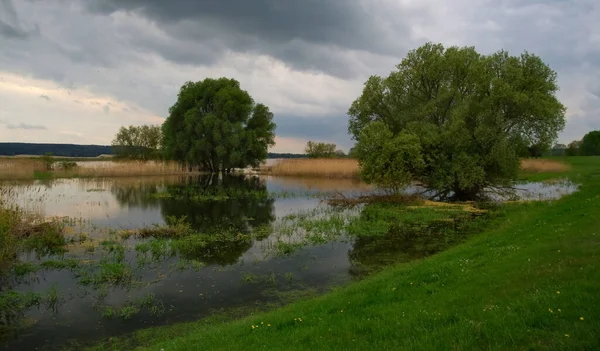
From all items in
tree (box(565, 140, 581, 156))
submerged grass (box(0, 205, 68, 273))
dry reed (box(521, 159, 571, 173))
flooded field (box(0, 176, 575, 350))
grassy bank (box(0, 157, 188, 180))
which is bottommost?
flooded field (box(0, 176, 575, 350))

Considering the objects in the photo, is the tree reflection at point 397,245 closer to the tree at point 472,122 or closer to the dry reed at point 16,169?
the tree at point 472,122

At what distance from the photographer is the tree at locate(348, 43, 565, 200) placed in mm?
31031

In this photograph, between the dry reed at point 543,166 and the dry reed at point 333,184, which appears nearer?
the dry reed at point 333,184

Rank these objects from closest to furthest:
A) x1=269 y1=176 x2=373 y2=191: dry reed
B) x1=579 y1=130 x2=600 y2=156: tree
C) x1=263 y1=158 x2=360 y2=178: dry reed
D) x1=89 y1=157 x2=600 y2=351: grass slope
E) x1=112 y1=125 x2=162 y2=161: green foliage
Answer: x1=89 y1=157 x2=600 y2=351: grass slope < x1=269 y1=176 x2=373 y2=191: dry reed < x1=263 y1=158 x2=360 y2=178: dry reed < x1=112 y1=125 x2=162 y2=161: green foliage < x1=579 y1=130 x2=600 y2=156: tree

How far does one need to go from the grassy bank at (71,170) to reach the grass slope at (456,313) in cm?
4485

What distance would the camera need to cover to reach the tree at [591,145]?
101 metres


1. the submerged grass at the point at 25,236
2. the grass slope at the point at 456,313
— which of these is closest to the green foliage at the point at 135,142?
the submerged grass at the point at 25,236

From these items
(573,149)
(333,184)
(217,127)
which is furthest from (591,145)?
(217,127)

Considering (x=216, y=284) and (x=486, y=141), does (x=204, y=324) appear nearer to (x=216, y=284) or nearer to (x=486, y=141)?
(x=216, y=284)

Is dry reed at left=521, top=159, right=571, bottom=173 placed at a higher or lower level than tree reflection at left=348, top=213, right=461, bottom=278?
higher

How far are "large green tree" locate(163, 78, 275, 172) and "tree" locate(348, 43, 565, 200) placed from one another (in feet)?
116

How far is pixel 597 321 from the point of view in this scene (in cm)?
531

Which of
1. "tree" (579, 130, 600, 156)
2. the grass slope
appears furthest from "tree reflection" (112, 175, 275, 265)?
"tree" (579, 130, 600, 156)

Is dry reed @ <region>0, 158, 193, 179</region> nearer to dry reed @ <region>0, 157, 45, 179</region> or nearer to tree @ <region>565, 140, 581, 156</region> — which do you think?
dry reed @ <region>0, 157, 45, 179</region>
